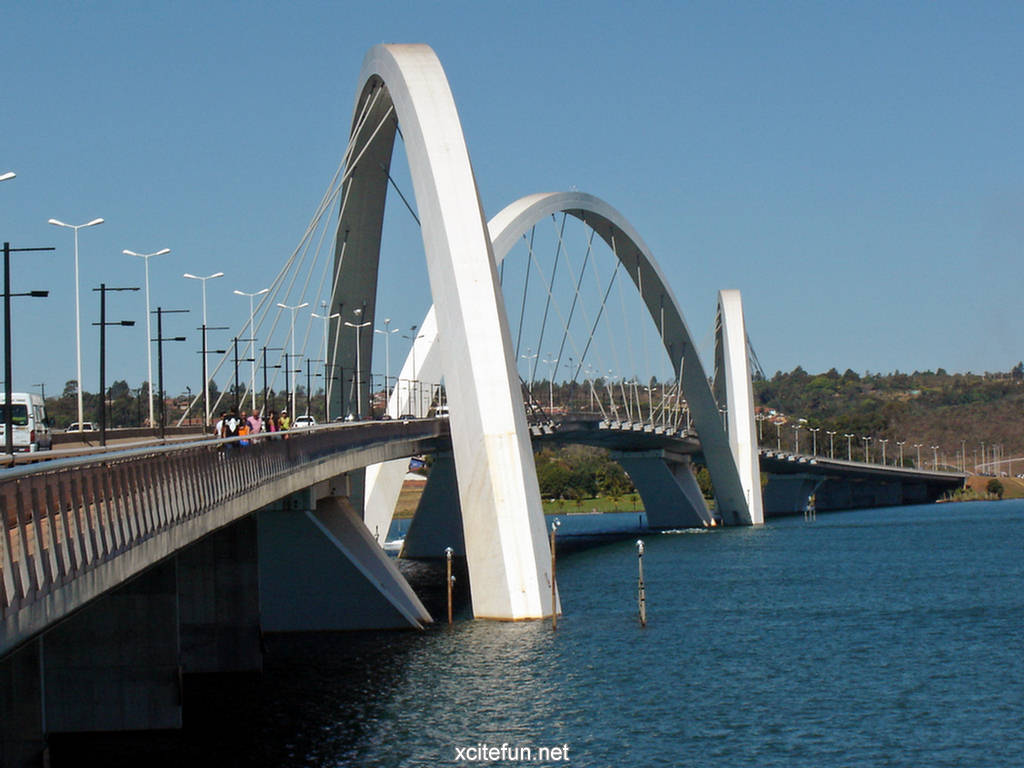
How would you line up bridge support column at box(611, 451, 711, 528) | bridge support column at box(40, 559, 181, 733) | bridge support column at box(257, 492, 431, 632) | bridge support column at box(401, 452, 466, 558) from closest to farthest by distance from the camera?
bridge support column at box(40, 559, 181, 733)
bridge support column at box(257, 492, 431, 632)
bridge support column at box(401, 452, 466, 558)
bridge support column at box(611, 451, 711, 528)

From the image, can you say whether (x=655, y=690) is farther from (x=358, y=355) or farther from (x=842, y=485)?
(x=842, y=485)

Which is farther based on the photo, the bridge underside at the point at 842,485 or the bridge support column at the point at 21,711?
the bridge underside at the point at 842,485

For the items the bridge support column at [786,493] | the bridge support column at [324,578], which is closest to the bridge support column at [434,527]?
the bridge support column at [324,578]

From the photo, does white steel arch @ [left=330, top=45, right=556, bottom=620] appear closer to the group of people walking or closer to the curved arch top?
the group of people walking

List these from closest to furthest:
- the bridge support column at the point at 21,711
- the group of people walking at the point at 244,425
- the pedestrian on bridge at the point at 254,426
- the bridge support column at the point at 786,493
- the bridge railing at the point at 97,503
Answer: the bridge railing at the point at 97,503 < the bridge support column at the point at 21,711 < the group of people walking at the point at 244,425 < the pedestrian on bridge at the point at 254,426 < the bridge support column at the point at 786,493

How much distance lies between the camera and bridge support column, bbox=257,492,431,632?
43750 millimetres

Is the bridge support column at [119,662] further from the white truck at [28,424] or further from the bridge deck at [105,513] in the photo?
the white truck at [28,424]

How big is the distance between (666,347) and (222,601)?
74.7 metres

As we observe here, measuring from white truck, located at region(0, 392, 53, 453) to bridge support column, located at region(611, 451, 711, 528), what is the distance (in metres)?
67.9

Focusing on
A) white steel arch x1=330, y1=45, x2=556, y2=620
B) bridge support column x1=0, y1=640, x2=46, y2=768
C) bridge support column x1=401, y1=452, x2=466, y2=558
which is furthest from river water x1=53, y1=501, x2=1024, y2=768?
bridge support column x1=401, y1=452, x2=466, y2=558

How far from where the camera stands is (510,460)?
43000 millimetres

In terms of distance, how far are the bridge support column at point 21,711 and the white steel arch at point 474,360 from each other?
21.3m

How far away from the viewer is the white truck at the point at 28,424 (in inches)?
1747

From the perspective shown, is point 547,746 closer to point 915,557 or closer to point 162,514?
point 162,514
